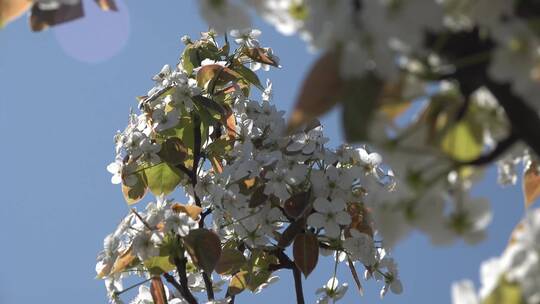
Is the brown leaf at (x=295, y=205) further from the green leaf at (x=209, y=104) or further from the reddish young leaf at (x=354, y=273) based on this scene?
the green leaf at (x=209, y=104)

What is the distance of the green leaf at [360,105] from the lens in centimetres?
67

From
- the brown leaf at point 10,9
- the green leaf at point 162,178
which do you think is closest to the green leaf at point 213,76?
the green leaf at point 162,178

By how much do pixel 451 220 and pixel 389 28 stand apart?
200mm

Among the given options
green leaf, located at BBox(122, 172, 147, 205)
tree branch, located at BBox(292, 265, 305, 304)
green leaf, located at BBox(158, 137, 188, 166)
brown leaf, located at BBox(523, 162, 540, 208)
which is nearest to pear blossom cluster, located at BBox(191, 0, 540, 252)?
brown leaf, located at BBox(523, 162, 540, 208)

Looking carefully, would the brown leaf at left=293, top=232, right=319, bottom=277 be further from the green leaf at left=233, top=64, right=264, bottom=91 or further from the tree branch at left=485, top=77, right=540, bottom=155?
the tree branch at left=485, top=77, right=540, bottom=155

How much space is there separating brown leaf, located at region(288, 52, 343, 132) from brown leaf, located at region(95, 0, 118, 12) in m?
0.49

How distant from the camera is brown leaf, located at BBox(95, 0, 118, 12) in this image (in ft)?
3.64

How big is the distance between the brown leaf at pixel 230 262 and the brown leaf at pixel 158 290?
0.50 feet

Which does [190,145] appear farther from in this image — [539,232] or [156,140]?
[539,232]

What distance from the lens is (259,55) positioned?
95.4 inches

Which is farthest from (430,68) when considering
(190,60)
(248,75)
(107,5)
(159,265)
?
(190,60)

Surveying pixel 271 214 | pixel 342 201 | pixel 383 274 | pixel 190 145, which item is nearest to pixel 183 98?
pixel 190 145

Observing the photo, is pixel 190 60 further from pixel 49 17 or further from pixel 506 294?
pixel 506 294

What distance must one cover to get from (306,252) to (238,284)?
1.00 ft
